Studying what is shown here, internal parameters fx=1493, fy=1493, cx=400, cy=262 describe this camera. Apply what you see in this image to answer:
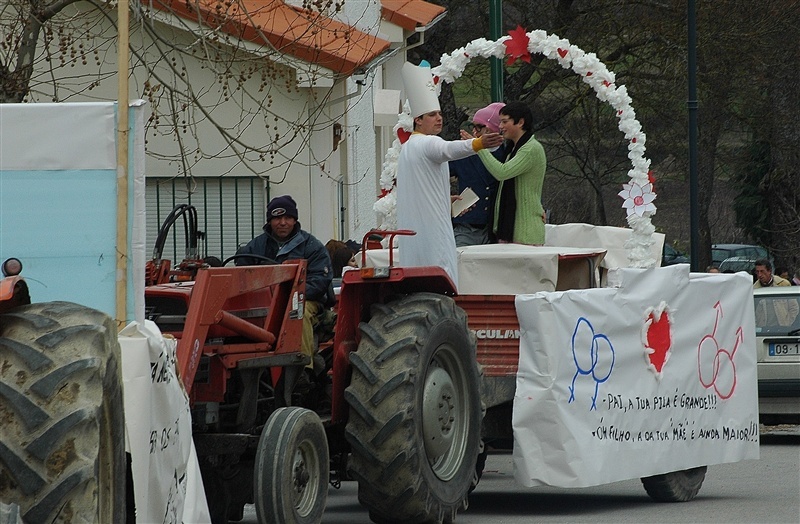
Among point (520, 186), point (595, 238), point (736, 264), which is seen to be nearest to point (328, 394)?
point (520, 186)

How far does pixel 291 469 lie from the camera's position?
7402mm

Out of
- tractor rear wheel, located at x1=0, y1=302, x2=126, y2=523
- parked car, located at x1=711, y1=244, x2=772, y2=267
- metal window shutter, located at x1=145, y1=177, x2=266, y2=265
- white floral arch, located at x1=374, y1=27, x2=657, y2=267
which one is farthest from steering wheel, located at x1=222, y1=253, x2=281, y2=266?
parked car, located at x1=711, y1=244, x2=772, y2=267

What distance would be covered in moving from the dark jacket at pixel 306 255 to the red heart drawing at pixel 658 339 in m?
2.62

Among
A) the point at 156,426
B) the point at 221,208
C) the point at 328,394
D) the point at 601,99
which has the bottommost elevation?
the point at 328,394

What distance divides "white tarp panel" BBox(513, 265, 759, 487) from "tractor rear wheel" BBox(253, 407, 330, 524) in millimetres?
1929

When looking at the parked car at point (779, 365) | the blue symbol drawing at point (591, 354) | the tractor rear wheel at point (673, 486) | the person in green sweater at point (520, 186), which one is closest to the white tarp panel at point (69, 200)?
the blue symbol drawing at point (591, 354)

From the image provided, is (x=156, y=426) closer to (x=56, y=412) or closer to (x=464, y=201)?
(x=56, y=412)

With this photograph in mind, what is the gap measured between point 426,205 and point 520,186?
4.73ft

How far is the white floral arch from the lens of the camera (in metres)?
11.1

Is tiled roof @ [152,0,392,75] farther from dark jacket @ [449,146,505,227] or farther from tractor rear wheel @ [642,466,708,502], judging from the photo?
tractor rear wheel @ [642,466,708,502]

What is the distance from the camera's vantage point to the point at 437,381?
8.32 m

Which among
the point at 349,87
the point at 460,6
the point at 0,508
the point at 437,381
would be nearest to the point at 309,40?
the point at 349,87

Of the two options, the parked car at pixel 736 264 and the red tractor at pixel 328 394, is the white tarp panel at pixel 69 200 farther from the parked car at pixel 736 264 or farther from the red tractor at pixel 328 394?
the parked car at pixel 736 264

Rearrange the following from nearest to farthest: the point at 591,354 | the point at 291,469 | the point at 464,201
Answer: the point at 291,469 → the point at 591,354 → the point at 464,201
